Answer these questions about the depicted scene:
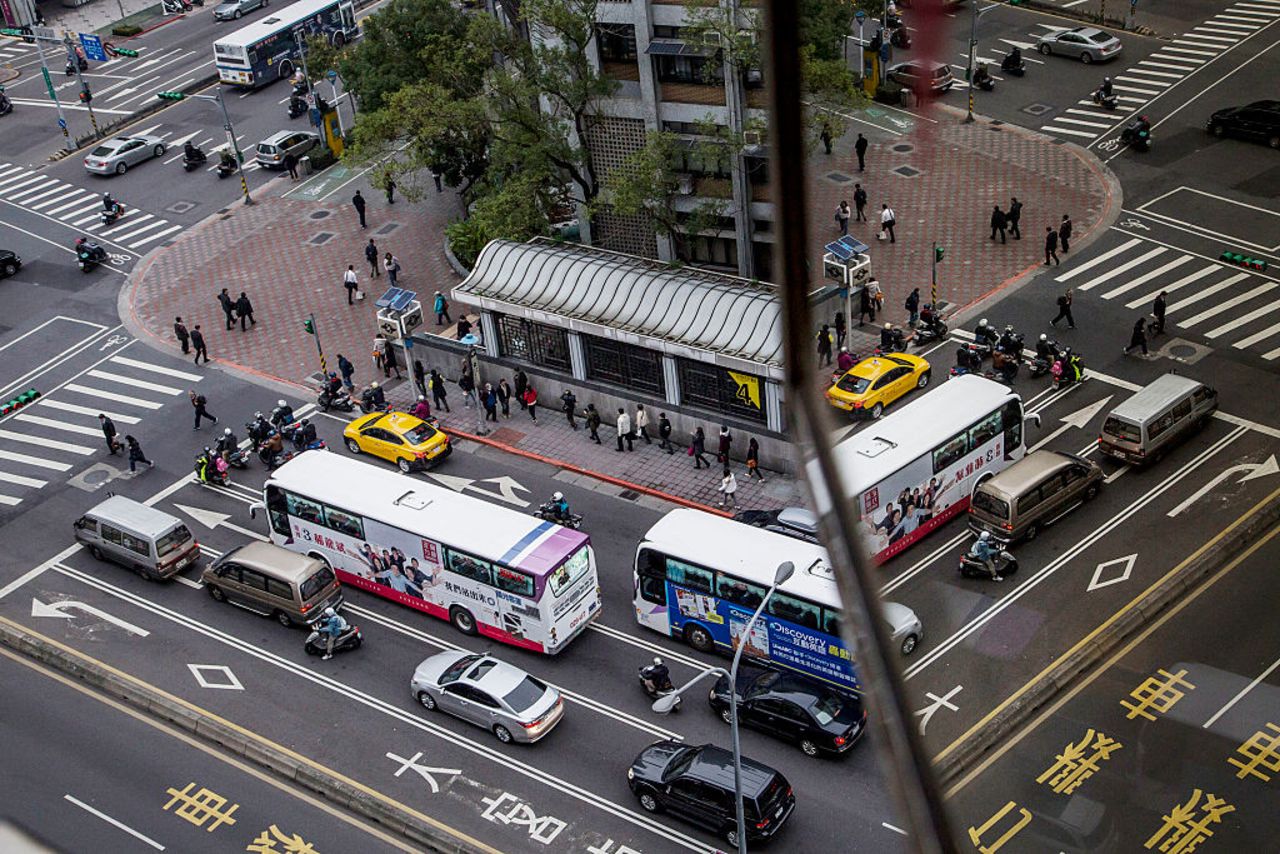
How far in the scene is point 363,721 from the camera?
3272 cm

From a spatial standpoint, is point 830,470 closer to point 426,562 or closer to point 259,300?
point 426,562

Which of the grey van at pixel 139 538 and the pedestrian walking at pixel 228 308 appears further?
the pedestrian walking at pixel 228 308

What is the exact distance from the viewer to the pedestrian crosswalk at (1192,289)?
10.3 m

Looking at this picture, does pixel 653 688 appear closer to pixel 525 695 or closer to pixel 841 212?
pixel 525 695

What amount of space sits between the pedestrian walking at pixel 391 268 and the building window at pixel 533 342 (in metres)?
8.43

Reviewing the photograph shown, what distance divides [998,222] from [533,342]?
17.2 metres

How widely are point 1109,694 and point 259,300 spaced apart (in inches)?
2003

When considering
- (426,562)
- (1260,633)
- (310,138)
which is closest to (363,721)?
(426,562)

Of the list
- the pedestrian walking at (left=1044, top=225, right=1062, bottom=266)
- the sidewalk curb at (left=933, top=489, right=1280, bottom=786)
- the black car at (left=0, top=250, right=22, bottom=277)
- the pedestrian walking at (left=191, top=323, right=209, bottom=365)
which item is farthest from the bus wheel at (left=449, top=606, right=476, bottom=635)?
the black car at (left=0, top=250, right=22, bottom=277)

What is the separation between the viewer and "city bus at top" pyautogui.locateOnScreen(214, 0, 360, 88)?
7081 centimetres

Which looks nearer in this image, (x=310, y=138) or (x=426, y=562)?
(x=426, y=562)

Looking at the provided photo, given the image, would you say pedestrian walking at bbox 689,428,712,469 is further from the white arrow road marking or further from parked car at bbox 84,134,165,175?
parked car at bbox 84,134,165,175

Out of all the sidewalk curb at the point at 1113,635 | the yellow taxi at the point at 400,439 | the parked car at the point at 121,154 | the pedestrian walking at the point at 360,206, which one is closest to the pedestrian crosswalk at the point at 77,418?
the yellow taxi at the point at 400,439

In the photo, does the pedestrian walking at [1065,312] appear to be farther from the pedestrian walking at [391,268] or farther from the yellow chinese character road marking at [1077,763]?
the yellow chinese character road marking at [1077,763]
